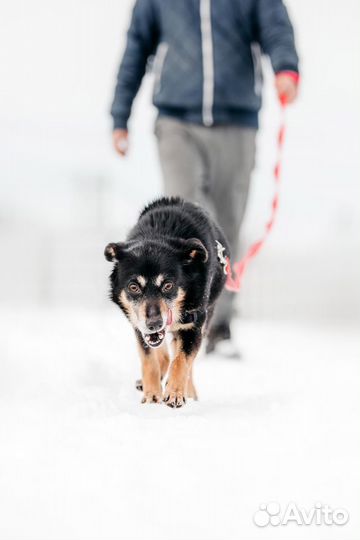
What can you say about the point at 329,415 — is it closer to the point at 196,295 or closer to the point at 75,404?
the point at 196,295

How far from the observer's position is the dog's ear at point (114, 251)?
2.42 m

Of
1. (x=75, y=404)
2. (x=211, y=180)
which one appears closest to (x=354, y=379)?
(x=211, y=180)

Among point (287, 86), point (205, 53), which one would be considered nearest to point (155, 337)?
point (287, 86)

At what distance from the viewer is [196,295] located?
2641mm

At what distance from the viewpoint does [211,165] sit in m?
4.36

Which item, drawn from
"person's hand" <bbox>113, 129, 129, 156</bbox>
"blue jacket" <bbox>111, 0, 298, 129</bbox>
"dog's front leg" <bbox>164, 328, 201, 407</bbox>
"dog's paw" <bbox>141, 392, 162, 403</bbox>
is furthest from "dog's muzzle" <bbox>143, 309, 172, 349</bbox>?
"blue jacket" <bbox>111, 0, 298, 129</bbox>

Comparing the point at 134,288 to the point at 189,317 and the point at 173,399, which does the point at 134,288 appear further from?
the point at 173,399

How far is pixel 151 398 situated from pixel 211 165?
83.6 inches

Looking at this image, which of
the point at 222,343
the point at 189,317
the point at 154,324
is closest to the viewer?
the point at 154,324

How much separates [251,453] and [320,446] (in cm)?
33

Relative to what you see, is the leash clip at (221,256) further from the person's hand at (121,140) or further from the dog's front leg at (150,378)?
the person's hand at (121,140)

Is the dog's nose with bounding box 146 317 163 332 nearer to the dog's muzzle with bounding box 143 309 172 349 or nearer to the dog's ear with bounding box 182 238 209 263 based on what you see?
the dog's muzzle with bounding box 143 309 172 349

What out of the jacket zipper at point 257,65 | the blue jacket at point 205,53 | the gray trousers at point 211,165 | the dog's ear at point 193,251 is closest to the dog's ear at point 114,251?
the dog's ear at point 193,251

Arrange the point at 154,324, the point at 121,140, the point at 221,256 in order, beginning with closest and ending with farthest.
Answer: the point at 154,324 → the point at 221,256 → the point at 121,140
